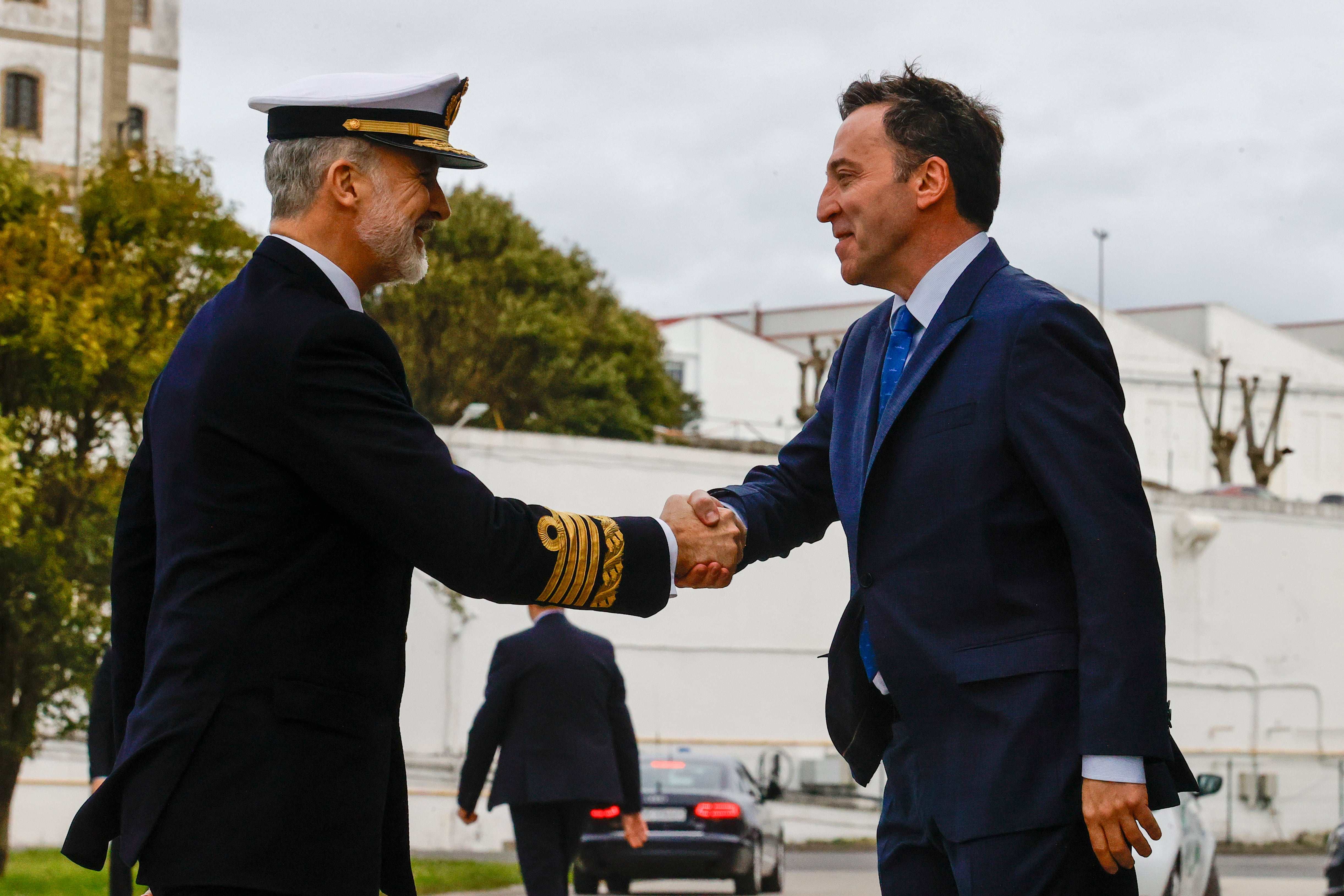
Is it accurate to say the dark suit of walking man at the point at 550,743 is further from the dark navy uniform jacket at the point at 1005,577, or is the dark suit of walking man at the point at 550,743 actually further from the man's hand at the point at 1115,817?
the man's hand at the point at 1115,817

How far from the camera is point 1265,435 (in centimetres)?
6316

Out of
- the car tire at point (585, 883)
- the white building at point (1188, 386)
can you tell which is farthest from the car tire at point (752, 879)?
the white building at point (1188, 386)

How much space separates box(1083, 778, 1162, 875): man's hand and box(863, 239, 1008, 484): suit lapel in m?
0.82

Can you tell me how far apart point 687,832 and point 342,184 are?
43.5ft

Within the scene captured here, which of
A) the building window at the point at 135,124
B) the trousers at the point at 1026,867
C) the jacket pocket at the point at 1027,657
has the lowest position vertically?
the trousers at the point at 1026,867

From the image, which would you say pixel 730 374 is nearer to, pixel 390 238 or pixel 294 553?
pixel 390 238

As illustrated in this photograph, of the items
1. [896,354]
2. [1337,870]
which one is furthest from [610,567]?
[1337,870]

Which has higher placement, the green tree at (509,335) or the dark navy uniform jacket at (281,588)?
the green tree at (509,335)

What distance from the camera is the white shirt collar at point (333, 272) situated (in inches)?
139

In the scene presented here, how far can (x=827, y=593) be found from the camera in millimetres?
32844

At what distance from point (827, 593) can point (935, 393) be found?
29209 millimetres

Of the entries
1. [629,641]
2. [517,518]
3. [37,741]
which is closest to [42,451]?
[37,741]

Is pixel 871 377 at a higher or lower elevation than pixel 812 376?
lower

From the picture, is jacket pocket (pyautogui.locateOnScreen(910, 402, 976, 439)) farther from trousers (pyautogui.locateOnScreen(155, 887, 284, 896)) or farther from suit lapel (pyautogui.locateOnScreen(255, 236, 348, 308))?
trousers (pyautogui.locateOnScreen(155, 887, 284, 896))
